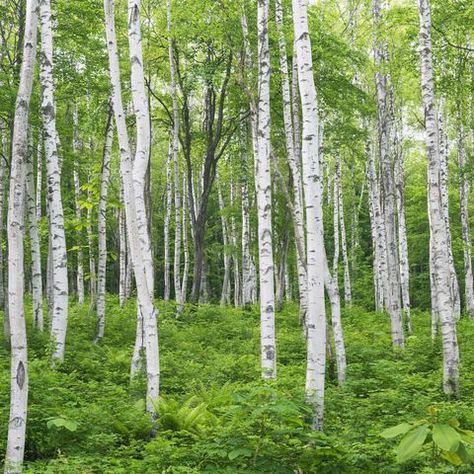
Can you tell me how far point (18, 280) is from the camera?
5.91 meters

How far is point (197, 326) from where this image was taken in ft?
54.3

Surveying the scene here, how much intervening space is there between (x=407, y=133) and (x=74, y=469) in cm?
2884

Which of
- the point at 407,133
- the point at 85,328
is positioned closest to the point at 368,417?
the point at 85,328

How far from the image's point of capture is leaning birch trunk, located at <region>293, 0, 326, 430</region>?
694cm

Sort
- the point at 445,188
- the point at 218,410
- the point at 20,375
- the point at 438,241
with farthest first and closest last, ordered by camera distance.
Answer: the point at 445,188
the point at 438,241
the point at 218,410
the point at 20,375

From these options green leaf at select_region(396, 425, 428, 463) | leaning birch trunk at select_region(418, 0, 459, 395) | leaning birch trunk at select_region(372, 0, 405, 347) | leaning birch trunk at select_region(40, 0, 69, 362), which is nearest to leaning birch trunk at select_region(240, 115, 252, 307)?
leaning birch trunk at select_region(372, 0, 405, 347)

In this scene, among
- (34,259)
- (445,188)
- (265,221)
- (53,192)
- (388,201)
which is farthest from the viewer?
(445,188)

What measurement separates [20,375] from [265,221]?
4.70m

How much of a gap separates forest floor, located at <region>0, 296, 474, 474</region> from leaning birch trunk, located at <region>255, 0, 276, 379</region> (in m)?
0.69

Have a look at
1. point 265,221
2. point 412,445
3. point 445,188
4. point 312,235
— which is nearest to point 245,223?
point 445,188

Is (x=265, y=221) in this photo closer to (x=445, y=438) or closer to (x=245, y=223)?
(x=445, y=438)

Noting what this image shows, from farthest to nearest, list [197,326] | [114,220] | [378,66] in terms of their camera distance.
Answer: [114,220]
[197,326]
[378,66]

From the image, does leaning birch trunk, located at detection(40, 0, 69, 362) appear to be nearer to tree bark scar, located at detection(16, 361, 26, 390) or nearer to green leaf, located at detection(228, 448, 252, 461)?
tree bark scar, located at detection(16, 361, 26, 390)

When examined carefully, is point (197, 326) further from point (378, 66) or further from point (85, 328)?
point (378, 66)
